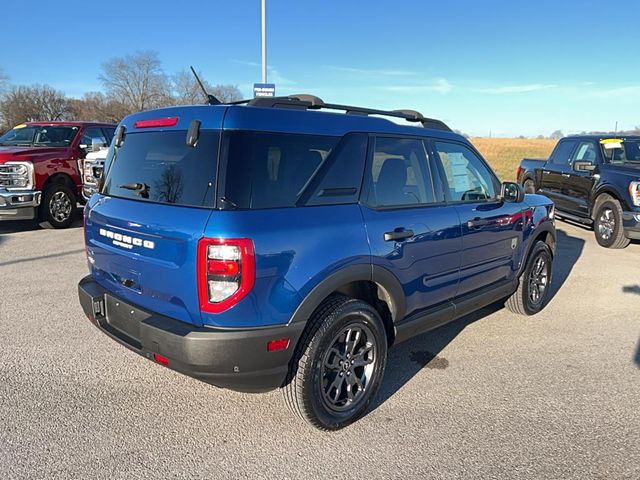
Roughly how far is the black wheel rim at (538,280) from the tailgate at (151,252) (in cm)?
379

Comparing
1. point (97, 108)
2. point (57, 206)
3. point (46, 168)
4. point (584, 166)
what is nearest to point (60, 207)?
point (57, 206)

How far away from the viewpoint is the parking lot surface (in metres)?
2.58

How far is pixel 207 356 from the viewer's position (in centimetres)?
238

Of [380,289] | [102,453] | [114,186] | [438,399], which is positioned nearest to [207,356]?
[102,453]

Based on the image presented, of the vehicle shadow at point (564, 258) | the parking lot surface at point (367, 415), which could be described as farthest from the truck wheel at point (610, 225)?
the parking lot surface at point (367, 415)

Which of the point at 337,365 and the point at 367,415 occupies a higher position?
the point at 337,365

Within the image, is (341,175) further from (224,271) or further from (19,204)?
(19,204)

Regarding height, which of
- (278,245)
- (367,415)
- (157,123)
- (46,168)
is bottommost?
(367,415)

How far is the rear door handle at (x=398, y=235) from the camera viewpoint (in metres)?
3.00

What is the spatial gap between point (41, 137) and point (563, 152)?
35.7 ft

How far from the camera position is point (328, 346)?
2.79m

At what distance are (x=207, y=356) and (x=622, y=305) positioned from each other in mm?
5095

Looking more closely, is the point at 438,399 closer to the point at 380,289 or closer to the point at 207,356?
the point at 380,289

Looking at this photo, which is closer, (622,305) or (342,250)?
(342,250)
